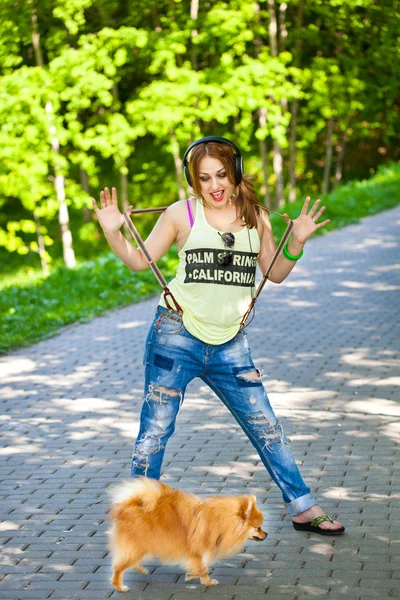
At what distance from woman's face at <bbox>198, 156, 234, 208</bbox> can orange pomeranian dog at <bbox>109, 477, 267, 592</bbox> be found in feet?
4.34

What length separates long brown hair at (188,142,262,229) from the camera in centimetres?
450

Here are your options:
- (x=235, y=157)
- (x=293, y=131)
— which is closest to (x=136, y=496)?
(x=235, y=157)

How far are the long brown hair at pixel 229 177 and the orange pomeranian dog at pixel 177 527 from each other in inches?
51.5

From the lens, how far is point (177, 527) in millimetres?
4156

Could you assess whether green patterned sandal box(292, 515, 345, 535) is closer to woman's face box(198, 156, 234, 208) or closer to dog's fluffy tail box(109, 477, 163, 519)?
dog's fluffy tail box(109, 477, 163, 519)

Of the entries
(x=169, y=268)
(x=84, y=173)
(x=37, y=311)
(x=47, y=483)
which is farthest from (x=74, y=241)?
(x=47, y=483)

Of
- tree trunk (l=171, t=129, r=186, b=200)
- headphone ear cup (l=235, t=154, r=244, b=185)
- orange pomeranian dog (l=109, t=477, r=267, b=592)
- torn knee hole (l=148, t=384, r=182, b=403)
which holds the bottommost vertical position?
tree trunk (l=171, t=129, r=186, b=200)

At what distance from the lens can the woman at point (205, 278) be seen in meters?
4.53

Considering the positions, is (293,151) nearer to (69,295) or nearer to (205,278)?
(69,295)

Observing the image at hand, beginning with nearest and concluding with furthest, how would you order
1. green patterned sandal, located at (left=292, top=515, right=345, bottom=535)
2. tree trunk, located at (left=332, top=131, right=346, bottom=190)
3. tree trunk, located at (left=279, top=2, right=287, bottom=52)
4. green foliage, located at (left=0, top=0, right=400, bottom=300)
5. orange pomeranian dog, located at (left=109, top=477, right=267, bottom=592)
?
orange pomeranian dog, located at (left=109, top=477, right=267, bottom=592) → green patterned sandal, located at (left=292, top=515, right=345, bottom=535) → green foliage, located at (left=0, top=0, right=400, bottom=300) → tree trunk, located at (left=279, top=2, right=287, bottom=52) → tree trunk, located at (left=332, top=131, right=346, bottom=190)

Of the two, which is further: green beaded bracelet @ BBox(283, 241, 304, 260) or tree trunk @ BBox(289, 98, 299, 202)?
tree trunk @ BBox(289, 98, 299, 202)

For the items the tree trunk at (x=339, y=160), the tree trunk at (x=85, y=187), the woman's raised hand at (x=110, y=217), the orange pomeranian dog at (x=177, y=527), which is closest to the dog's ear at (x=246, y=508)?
the orange pomeranian dog at (x=177, y=527)

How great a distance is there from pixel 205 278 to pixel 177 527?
3.71 feet

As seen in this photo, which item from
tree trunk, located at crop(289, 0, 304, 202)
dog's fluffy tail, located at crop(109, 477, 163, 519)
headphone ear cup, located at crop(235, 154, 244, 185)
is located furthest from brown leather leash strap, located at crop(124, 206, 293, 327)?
tree trunk, located at crop(289, 0, 304, 202)
